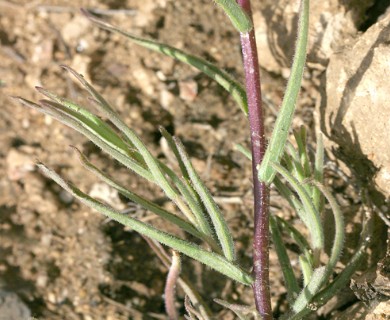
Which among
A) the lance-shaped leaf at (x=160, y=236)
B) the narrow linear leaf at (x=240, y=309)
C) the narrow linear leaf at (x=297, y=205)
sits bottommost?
the narrow linear leaf at (x=240, y=309)

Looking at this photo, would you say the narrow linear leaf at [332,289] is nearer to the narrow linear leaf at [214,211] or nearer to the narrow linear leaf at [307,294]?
the narrow linear leaf at [307,294]

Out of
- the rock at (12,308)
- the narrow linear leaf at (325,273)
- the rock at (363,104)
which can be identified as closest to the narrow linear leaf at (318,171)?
the narrow linear leaf at (325,273)

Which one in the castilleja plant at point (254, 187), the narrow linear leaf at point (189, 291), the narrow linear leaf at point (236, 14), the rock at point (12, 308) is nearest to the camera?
the narrow linear leaf at point (236, 14)

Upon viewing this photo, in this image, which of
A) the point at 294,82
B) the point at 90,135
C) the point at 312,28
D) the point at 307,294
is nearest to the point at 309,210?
the point at 307,294

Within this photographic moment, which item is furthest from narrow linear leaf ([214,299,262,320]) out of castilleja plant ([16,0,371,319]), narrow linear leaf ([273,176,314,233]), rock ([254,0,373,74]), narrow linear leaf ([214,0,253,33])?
rock ([254,0,373,74])

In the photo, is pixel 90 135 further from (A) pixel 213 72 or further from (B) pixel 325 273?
(B) pixel 325 273

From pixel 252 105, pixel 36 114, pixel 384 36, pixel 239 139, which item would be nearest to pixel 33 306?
pixel 36 114
